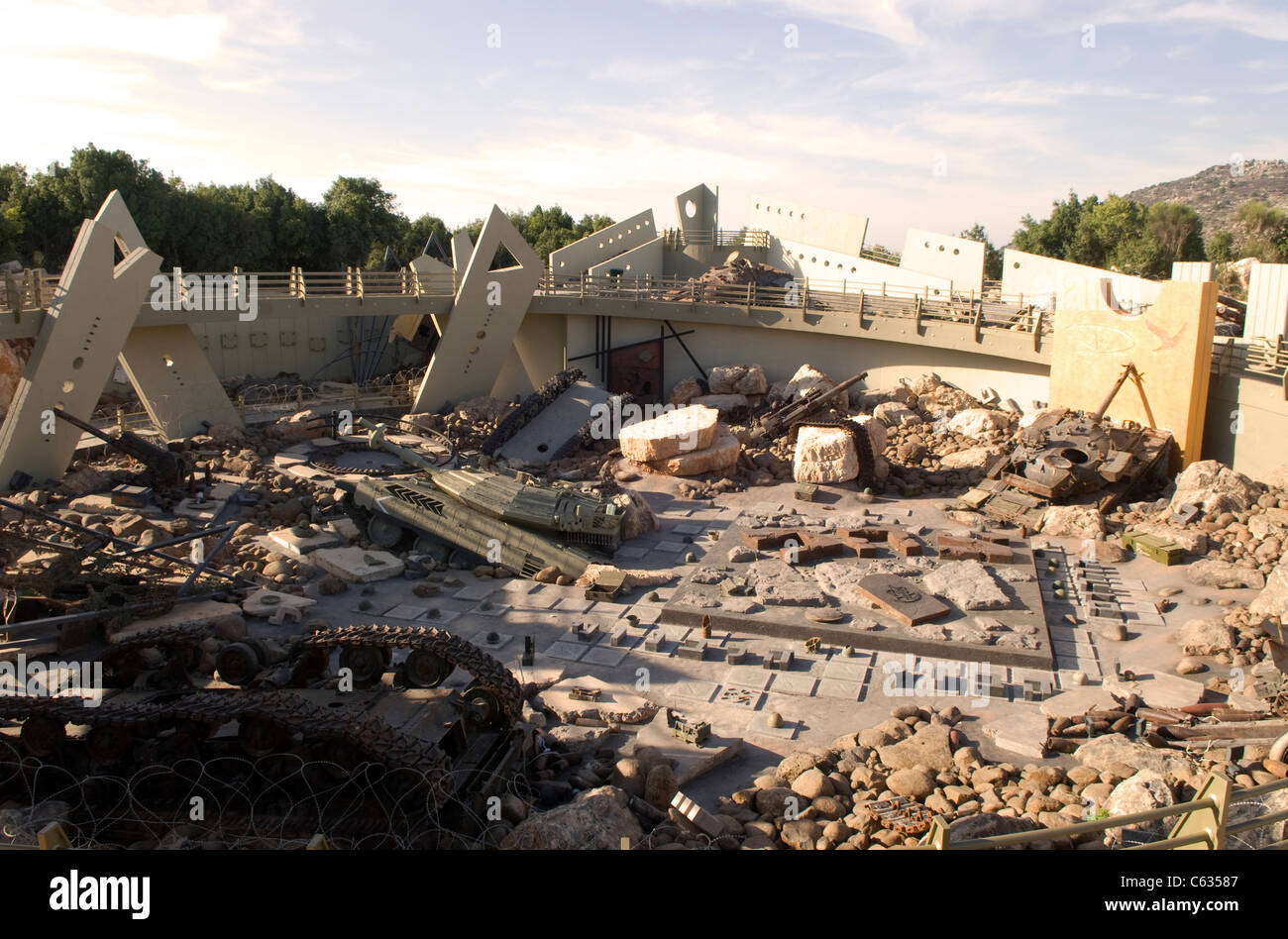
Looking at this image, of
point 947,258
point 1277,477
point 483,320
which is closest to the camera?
point 1277,477

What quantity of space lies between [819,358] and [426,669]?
57.7 ft

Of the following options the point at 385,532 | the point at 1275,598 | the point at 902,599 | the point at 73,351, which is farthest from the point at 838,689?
the point at 73,351

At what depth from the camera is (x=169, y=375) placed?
20016mm

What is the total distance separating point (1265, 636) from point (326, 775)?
10454mm

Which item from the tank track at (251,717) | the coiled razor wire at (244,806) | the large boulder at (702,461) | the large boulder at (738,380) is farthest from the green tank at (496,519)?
the large boulder at (738,380)

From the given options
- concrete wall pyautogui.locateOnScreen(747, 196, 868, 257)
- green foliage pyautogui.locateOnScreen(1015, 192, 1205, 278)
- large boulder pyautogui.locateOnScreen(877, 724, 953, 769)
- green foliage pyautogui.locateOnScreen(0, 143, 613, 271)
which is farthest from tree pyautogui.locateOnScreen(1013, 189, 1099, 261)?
large boulder pyautogui.locateOnScreen(877, 724, 953, 769)

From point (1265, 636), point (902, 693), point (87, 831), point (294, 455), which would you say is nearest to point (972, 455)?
point (1265, 636)

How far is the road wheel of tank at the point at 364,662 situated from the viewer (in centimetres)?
862

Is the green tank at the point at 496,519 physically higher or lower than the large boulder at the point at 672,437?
lower

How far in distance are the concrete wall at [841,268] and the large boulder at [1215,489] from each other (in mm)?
11417

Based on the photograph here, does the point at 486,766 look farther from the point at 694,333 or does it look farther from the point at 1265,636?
the point at 694,333

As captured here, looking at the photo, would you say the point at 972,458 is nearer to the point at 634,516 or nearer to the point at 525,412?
the point at 634,516

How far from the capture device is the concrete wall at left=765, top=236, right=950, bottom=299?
28469 mm

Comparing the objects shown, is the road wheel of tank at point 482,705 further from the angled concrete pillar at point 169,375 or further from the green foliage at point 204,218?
the green foliage at point 204,218
